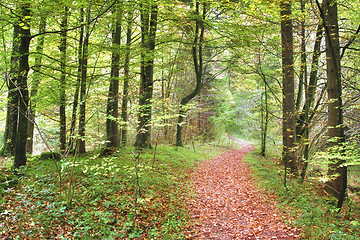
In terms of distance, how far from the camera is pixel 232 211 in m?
5.95

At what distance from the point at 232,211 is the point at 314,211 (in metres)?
2.04

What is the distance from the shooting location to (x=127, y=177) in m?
6.57

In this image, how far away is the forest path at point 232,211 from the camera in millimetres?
4719

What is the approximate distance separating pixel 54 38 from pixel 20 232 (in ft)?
20.0

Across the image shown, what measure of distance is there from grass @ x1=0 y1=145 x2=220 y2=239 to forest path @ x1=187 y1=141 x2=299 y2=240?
0.52 metres

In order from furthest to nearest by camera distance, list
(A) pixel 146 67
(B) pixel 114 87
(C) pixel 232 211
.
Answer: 1. (A) pixel 146 67
2. (B) pixel 114 87
3. (C) pixel 232 211

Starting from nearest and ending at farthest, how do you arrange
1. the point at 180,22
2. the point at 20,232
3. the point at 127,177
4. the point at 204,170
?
1. the point at 20,232
2. the point at 127,177
3. the point at 180,22
4. the point at 204,170

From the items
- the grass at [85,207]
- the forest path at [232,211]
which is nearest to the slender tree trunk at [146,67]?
the forest path at [232,211]

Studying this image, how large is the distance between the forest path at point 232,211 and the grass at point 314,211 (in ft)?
1.00

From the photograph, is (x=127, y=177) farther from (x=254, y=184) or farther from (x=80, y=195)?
(x=254, y=184)

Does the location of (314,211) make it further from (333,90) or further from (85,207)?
(85,207)

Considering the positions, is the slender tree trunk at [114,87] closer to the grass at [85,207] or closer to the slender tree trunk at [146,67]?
the slender tree trunk at [146,67]

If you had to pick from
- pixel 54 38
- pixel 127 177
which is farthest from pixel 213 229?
pixel 54 38

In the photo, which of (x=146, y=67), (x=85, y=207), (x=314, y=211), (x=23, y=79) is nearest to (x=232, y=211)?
(x=314, y=211)
